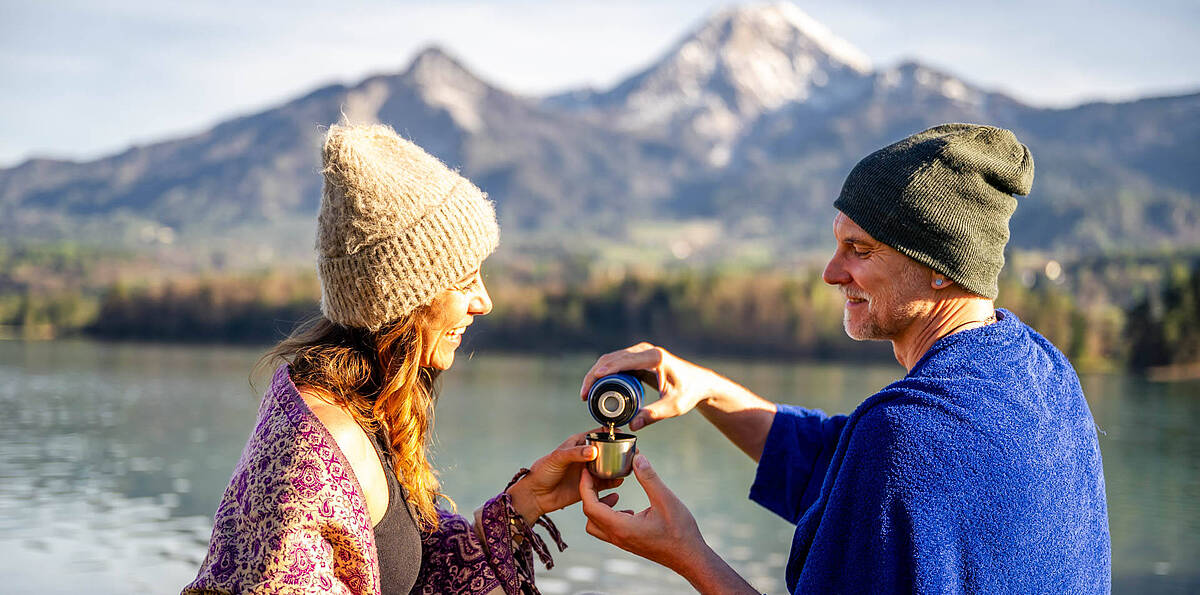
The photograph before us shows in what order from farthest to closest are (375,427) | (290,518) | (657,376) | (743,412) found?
(743,412), (657,376), (375,427), (290,518)

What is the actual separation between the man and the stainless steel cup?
0.21ft

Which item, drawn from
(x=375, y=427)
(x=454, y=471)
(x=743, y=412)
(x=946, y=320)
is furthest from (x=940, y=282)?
(x=454, y=471)

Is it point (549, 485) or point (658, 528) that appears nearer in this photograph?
point (658, 528)

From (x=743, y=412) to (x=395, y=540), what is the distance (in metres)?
1.28

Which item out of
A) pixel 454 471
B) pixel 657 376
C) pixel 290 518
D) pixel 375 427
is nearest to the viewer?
pixel 290 518

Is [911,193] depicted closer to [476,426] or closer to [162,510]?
[162,510]

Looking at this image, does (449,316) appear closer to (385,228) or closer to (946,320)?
(385,228)

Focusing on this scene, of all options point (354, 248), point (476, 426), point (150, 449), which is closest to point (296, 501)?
point (354, 248)

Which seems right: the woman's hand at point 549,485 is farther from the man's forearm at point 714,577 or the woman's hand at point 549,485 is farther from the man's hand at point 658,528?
the man's forearm at point 714,577

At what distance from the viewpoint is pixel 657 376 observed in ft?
10.6

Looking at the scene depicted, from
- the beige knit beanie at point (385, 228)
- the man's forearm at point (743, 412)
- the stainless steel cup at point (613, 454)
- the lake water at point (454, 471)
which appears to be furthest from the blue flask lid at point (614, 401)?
the lake water at point (454, 471)

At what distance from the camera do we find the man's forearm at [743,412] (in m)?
3.62

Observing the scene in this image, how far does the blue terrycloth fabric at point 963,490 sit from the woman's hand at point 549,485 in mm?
886

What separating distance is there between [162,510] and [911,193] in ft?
52.2
